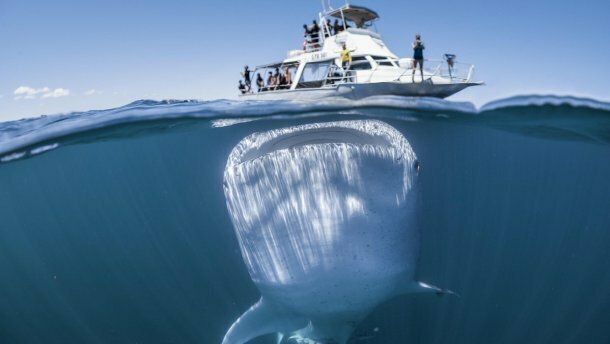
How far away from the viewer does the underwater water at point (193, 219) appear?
24.5ft

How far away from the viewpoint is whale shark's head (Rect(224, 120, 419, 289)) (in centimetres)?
299

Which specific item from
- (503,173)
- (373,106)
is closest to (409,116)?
(373,106)

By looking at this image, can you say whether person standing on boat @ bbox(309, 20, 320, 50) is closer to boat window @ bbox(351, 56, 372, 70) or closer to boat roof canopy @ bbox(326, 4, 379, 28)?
boat roof canopy @ bbox(326, 4, 379, 28)

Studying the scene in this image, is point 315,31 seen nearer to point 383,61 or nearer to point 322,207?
point 383,61

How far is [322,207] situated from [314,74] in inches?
539

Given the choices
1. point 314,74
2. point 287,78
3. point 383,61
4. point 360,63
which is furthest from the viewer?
point 287,78

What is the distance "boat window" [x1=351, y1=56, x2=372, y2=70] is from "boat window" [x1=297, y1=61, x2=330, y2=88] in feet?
3.40

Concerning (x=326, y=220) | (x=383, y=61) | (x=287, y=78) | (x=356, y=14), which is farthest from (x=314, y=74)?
(x=326, y=220)

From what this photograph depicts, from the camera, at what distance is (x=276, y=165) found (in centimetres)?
331

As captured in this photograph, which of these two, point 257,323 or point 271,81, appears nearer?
point 257,323

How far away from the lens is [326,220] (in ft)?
9.88

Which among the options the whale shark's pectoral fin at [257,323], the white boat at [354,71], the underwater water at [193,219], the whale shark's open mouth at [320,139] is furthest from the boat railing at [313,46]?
the whale shark's pectoral fin at [257,323]

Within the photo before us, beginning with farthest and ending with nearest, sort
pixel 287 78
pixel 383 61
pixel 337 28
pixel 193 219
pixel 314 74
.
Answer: pixel 337 28, pixel 287 78, pixel 314 74, pixel 383 61, pixel 193 219

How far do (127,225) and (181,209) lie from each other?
5.31 feet
